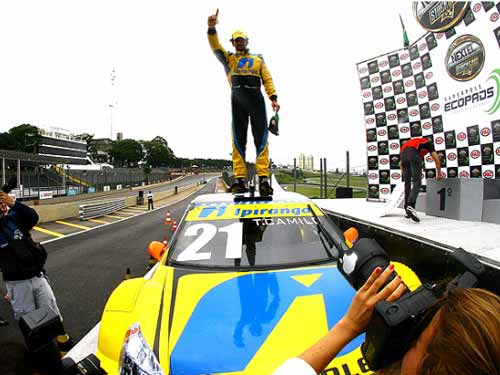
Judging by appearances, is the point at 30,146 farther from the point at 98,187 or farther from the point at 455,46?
the point at 455,46

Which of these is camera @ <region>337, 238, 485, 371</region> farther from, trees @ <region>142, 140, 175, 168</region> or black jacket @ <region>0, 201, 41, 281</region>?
trees @ <region>142, 140, 175, 168</region>

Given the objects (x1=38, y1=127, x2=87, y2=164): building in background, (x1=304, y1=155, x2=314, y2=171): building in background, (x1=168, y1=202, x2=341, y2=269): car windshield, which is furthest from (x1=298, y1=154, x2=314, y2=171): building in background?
Answer: (x1=38, y1=127, x2=87, y2=164): building in background

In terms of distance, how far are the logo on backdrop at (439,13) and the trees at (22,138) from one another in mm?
71364

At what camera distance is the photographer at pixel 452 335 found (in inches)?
23.3

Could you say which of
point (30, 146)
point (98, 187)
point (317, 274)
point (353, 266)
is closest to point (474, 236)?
point (317, 274)

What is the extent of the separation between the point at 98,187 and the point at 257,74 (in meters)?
32.6

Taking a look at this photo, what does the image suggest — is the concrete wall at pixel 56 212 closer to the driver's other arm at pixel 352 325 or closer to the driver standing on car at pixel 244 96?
the driver standing on car at pixel 244 96

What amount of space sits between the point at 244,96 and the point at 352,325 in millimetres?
3757

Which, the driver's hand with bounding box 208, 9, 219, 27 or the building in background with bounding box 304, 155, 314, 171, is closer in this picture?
the driver's hand with bounding box 208, 9, 219, 27

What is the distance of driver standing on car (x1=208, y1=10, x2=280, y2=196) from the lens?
4168 mm

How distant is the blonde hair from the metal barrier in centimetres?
1566

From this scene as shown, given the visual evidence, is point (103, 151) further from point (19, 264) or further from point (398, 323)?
point (398, 323)

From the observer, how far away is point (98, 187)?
108 feet

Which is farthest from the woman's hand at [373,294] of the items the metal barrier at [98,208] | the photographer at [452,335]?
the metal barrier at [98,208]
